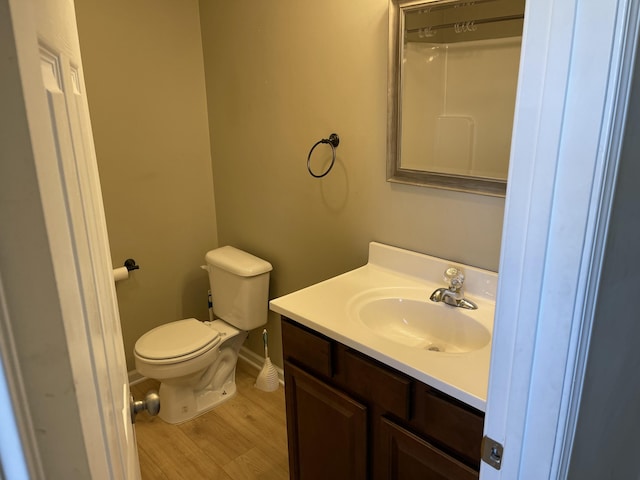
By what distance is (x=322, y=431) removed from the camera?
1.68 metres

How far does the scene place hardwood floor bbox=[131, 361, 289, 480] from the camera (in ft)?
7.03

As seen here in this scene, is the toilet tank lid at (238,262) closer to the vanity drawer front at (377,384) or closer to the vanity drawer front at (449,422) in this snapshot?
the vanity drawer front at (377,384)

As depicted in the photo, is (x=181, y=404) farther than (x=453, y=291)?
Yes


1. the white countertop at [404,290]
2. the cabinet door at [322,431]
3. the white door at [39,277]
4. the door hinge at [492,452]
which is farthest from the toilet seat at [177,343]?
the white door at [39,277]

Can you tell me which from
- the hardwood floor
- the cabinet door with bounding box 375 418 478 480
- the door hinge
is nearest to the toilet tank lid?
the hardwood floor

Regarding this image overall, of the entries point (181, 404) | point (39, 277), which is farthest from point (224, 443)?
point (39, 277)

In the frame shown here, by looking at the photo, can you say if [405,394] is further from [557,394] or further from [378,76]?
[378,76]

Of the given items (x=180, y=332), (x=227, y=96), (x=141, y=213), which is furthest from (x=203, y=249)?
(x=227, y=96)

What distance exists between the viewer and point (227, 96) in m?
2.58

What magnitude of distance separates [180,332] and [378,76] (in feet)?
4.95

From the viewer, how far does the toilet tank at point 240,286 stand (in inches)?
97.2

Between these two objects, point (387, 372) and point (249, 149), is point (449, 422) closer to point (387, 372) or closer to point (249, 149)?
point (387, 372)

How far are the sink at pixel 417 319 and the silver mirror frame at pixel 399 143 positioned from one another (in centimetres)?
39

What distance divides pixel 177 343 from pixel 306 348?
3.13ft
